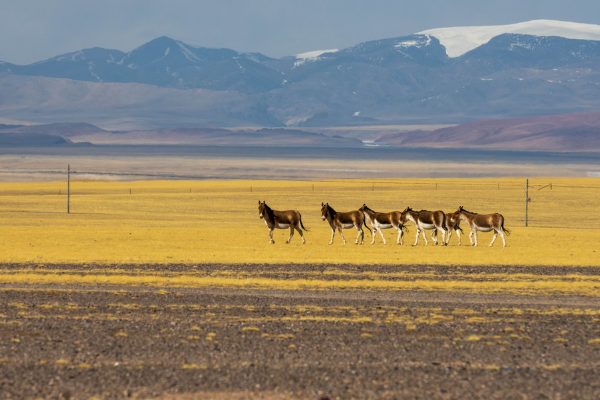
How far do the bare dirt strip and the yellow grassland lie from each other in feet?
23.3

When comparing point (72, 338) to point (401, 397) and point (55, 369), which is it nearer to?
point (55, 369)

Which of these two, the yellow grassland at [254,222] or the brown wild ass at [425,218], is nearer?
the yellow grassland at [254,222]

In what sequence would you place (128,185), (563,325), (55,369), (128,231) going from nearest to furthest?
(55,369)
(563,325)
(128,231)
(128,185)

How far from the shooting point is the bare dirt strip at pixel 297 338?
51.9 ft

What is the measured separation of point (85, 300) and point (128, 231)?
26.3m

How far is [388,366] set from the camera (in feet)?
56.4

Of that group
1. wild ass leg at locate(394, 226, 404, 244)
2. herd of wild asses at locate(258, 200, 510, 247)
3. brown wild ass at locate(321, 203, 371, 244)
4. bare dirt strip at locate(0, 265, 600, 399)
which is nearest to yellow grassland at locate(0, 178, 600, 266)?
wild ass leg at locate(394, 226, 404, 244)

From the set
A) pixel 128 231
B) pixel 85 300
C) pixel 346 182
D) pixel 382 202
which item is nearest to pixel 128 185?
pixel 346 182

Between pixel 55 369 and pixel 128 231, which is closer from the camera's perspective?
pixel 55 369

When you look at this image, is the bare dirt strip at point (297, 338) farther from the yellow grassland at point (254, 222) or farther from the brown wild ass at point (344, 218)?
the brown wild ass at point (344, 218)

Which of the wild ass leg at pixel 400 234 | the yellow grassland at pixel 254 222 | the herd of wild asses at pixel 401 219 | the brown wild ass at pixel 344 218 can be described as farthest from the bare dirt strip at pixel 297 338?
the wild ass leg at pixel 400 234

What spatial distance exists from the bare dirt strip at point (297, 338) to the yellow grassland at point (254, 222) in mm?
7089

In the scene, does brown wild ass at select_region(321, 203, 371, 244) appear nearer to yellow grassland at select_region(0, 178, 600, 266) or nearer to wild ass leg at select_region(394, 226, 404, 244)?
yellow grassland at select_region(0, 178, 600, 266)

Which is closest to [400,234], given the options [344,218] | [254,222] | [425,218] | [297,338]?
[425,218]
